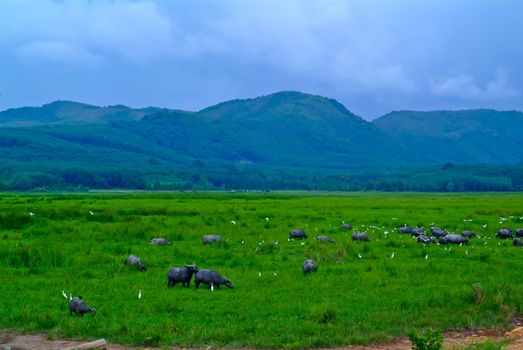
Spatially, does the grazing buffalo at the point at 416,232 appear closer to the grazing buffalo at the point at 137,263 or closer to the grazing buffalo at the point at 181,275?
the grazing buffalo at the point at 137,263

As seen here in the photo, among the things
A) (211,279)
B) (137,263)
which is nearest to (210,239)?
(137,263)

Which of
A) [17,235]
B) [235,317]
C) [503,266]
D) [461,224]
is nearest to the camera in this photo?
[235,317]

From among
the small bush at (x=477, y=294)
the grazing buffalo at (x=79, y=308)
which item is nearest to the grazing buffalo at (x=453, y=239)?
the small bush at (x=477, y=294)

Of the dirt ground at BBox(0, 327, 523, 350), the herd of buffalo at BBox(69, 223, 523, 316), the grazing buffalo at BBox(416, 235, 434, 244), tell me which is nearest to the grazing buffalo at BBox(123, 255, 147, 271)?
the herd of buffalo at BBox(69, 223, 523, 316)

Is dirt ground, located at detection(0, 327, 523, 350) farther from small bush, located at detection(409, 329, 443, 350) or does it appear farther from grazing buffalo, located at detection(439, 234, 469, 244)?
grazing buffalo, located at detection(439, 234, 469, 244)

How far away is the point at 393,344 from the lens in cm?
1491

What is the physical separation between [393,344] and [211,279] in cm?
715

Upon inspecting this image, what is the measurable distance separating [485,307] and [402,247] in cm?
1221

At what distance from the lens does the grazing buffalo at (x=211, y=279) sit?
2038 cm

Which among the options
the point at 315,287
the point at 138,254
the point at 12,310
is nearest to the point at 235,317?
the point at 315,287

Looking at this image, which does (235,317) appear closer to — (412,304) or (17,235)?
(412,304)

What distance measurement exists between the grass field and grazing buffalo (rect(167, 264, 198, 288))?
0.39 metres

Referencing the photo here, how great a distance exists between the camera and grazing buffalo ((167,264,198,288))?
67.6 ft

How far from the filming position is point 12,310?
1761 centimetres
